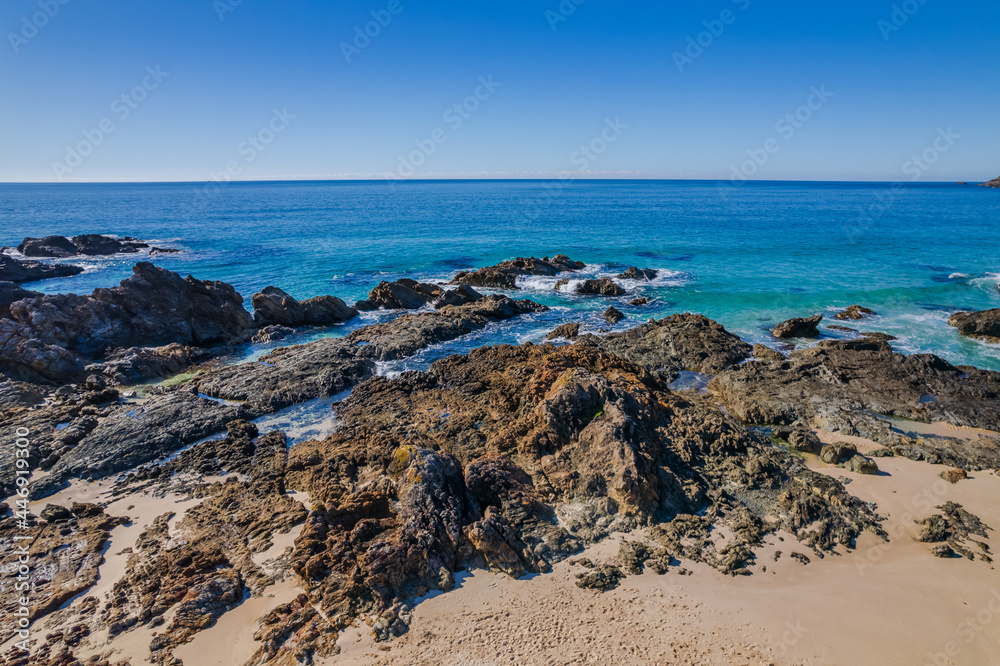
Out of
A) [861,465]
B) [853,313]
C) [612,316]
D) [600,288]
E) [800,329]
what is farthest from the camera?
[600,288]

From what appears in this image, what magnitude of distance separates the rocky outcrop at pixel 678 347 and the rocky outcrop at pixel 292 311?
14.6 meters

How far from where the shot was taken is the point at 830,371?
56.5 ft

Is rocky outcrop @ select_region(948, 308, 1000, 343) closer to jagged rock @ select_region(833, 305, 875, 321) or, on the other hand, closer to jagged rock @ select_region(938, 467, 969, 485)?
jagged rock @ select_region(833, 305, 875, 321)

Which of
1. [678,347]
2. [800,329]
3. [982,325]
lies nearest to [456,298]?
[678,347]

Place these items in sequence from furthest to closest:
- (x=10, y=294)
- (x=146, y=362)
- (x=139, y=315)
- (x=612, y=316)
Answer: (x=612, y=316)
(x=10, y=294)
(x=139, y=315)
(x=146, y=362)

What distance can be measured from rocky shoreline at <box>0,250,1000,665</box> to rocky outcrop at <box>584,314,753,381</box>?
0.39 ft

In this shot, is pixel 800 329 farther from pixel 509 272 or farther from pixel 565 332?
pixel 509 272

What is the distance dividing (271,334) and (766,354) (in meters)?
23.5

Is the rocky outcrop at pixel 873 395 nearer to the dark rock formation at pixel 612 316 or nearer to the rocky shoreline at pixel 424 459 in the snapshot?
the rocky shoreline at pixel 424 459

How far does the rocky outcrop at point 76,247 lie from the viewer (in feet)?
151

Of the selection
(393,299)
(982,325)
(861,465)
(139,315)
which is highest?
(139,315)

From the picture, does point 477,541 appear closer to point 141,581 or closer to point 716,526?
point 716,526

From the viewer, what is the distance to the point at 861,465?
12.0m

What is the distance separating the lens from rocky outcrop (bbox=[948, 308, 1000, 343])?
22.0 metres
